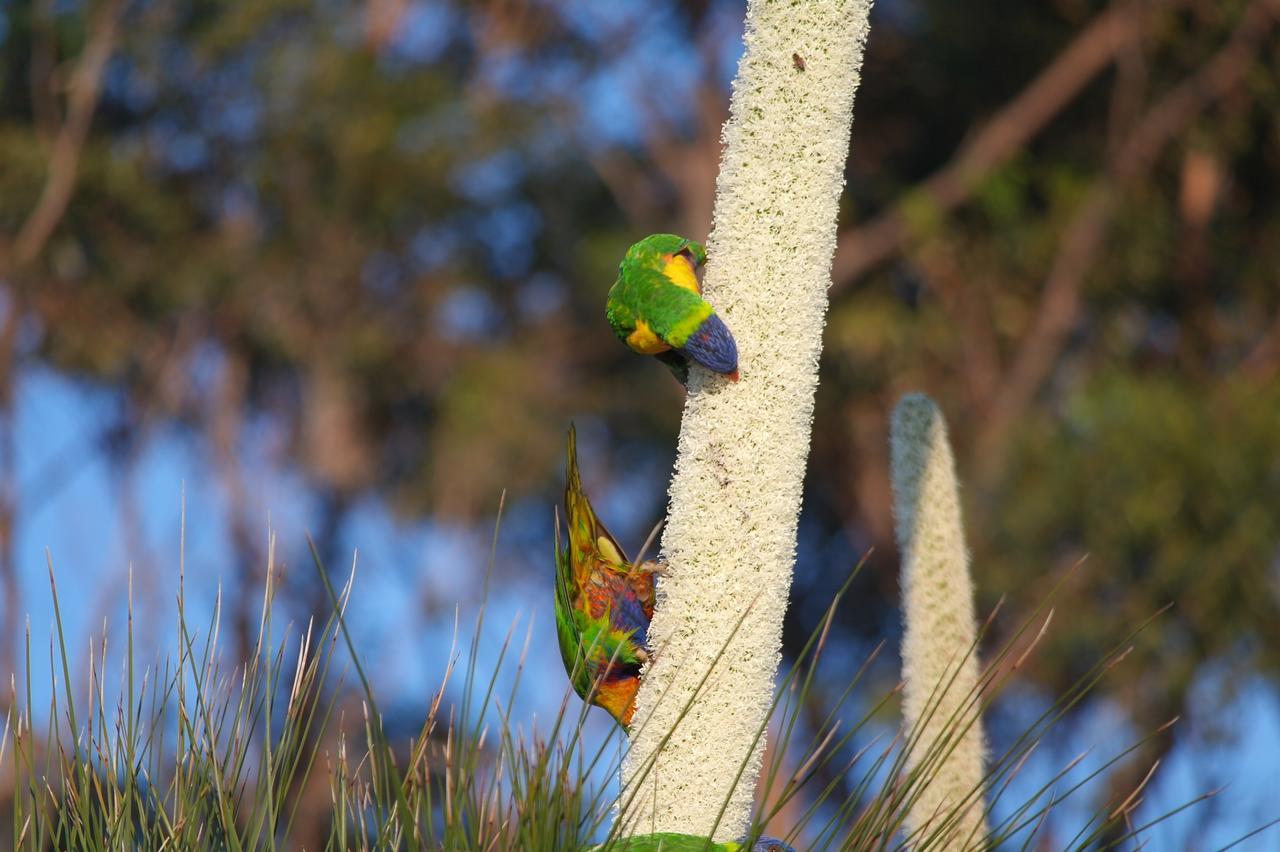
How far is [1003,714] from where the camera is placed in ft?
39.8

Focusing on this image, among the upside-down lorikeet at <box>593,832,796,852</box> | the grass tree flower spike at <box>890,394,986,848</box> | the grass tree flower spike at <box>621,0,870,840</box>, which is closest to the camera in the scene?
the upside-down lorikeet at <box>593,832,796,852</box>

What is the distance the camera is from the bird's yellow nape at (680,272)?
2447 millimetres

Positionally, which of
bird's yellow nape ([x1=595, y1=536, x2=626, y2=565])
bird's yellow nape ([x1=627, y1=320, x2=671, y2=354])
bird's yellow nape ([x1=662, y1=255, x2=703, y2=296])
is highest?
bird's yellow nape ([x1=662, y1=255, x2=703, y2=296])

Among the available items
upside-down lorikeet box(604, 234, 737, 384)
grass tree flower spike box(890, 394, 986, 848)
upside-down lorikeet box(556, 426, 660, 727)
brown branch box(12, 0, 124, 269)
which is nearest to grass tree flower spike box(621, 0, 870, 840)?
upside-down lorikeet box(604, 234, 737, 384)

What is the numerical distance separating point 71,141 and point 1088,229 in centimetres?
892

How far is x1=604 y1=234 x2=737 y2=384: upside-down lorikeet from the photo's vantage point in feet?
7.56

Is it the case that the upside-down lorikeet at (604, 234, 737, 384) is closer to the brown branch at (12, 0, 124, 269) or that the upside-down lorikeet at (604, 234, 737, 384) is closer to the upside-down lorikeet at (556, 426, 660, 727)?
the upside-down lorikeet at (556, 426, 660, 727)

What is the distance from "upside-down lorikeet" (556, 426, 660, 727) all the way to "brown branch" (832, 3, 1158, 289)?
36.3ft

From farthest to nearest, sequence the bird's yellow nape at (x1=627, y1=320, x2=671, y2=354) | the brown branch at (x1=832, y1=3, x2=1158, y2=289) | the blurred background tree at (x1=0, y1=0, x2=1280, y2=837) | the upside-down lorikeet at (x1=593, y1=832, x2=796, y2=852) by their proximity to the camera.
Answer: the brown branch at (x1=832, y1=3, x2=1158, y2=289) < the blurred background tree at (x1=0, y1=0, x2=1280, y2=837) < the bird's yellow nape at (x1=627, y1=320, x2=671, y2=354) < the upside-down lorikeet at (x1=593, y1=832, x2=796, y2=852)

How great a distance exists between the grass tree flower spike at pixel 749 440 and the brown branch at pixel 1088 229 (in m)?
10.6

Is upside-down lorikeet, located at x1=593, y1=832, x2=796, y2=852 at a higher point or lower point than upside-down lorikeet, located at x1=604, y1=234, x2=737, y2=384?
lower

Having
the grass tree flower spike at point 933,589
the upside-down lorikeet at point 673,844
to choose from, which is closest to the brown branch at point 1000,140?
the grass tree flower spike at point 933,589

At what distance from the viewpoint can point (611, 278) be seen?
13.8 metres

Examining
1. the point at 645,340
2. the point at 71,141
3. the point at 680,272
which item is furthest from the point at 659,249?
the point at 71,141
